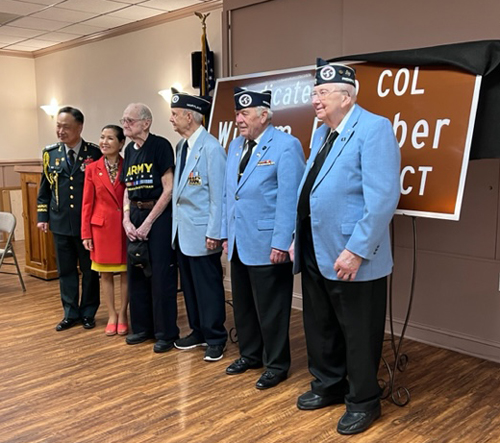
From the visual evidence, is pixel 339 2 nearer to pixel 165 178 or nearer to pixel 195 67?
pixel 165 178

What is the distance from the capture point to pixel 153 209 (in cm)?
351

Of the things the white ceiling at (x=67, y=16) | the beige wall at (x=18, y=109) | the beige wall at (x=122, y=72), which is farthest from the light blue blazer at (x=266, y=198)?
the beige wall at (x=18, y=109)

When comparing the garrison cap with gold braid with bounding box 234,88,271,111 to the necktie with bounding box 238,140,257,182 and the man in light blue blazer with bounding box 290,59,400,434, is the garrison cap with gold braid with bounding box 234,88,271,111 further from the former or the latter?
the man in light blue blazer with bounding box 290,59,400,434

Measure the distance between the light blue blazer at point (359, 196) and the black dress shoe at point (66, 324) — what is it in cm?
228

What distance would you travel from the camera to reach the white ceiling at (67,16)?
585 cm

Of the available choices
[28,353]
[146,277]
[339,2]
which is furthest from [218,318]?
[339,2]

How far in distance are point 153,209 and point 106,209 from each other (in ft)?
1.49

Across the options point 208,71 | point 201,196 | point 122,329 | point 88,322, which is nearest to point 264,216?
point 201,196

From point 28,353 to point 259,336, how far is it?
1483 mm

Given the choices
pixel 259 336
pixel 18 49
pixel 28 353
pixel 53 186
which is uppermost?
pixel 18 49

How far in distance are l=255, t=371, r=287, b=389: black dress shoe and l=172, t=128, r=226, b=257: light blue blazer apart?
2.50 ft

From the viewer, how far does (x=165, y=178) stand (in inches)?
→ 139

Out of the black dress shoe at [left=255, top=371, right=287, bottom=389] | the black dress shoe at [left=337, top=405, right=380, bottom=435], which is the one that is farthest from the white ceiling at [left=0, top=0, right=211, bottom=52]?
the black dress shoe at [left=337, top=405, right=380, bottom=435]

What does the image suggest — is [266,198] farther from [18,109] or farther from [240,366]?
[18,109]
